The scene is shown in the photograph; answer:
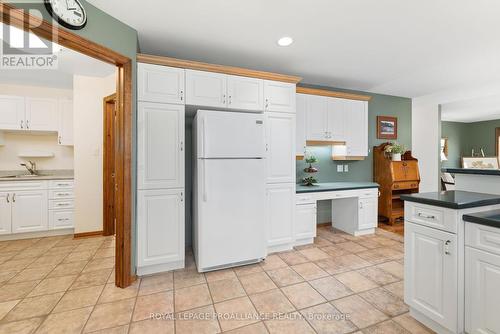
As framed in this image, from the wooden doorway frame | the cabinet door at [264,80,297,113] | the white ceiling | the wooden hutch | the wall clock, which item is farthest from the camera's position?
the wooden hutch

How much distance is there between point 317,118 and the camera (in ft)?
11.9

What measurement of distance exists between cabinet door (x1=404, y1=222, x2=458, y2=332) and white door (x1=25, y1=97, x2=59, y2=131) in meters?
5.00

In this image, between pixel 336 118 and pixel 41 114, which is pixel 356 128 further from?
pixel 41 114

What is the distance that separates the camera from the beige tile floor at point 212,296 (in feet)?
5.58

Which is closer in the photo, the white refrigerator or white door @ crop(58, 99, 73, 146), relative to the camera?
the white refrigerator

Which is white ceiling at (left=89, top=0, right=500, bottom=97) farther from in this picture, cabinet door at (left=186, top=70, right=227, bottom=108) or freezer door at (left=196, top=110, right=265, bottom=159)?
freezer door at (left=196, top=110, right=265, bottom=159)

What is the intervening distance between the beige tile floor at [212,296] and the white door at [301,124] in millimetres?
1512

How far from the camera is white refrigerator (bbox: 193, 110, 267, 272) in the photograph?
2402 mm

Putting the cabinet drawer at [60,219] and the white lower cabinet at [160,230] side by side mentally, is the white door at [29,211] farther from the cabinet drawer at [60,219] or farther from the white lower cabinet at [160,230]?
the white lower cabinet at [160,230]

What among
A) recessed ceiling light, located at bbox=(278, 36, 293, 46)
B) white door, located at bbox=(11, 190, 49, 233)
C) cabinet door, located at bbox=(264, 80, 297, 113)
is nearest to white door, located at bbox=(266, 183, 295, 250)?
cabinet door, located at bbox=(264, 80, 297, 113)

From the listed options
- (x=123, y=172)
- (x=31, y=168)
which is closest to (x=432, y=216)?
(x=123, y=172)

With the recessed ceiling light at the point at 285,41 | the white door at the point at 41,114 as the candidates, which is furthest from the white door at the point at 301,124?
the white door at the point at 41,114

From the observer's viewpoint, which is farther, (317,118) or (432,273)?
(317,118)

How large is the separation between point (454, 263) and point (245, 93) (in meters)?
2.42
